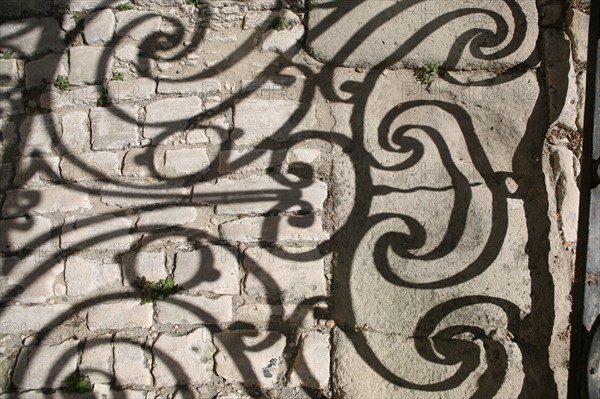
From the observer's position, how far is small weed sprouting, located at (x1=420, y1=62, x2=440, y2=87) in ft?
6.79

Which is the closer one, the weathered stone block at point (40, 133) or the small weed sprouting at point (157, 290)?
the small weed sprouting at point (157, 290)

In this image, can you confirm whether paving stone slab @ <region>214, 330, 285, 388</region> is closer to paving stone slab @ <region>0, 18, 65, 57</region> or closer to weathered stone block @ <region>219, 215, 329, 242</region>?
weathered stone block @ <region>219, 215, 329, 242</region>

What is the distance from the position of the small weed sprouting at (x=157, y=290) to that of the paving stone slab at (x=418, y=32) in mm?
1075

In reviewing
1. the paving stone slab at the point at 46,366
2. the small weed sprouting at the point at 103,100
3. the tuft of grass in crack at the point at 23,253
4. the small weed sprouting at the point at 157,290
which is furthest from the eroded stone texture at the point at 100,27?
the paving stone slab at the point at 46,366

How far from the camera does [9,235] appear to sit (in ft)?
7.11

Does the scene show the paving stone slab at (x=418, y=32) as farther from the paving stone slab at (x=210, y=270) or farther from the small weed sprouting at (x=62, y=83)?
the small weed sprouting at (x=62, y=83)

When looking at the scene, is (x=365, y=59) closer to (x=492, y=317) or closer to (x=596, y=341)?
(x=492, y=317)

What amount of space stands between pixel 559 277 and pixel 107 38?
6.66ft

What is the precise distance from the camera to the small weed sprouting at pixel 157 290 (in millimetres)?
2041

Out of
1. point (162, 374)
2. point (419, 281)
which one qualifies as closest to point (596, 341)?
point (419, 281)

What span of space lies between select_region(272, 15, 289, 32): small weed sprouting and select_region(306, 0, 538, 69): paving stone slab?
0.10 metres

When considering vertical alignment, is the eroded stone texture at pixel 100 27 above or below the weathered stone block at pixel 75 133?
above

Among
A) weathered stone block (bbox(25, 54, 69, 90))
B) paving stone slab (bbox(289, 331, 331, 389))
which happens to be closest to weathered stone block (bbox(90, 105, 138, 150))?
weathered stone block (bbox(25, 54, 69, 90))

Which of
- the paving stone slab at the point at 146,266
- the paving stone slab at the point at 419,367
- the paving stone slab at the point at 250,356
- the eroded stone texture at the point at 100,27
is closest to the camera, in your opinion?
the paving stone slab at the point at 419,367
